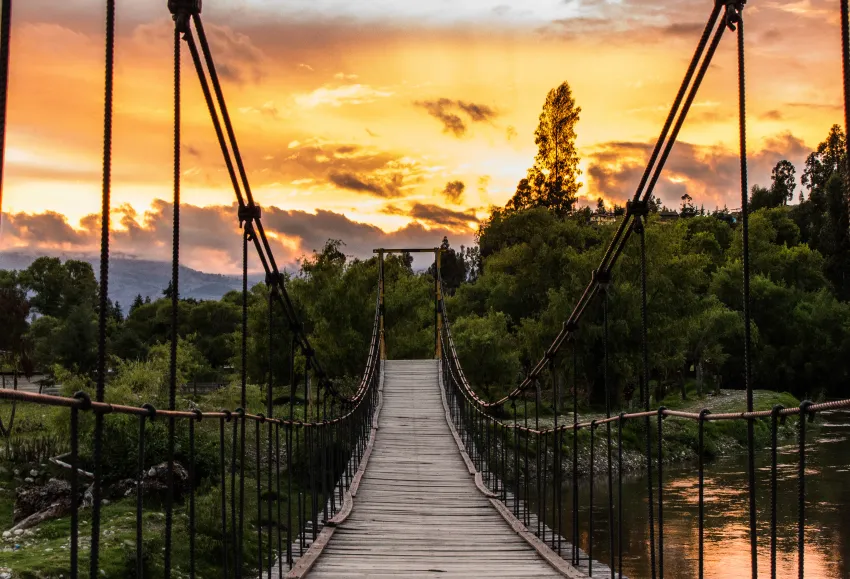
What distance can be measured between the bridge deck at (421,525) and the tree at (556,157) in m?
23.9

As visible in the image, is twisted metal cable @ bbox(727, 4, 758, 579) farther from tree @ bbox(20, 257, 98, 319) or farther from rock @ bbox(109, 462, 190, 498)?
tree @ bbox(20, 257, 98, 319)

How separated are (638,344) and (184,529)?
15.1 metres

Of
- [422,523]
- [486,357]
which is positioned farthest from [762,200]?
[422,523]

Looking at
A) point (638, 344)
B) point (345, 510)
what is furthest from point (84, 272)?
point (345, 510)

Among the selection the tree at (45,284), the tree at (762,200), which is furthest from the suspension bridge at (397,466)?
the tree at (762,200)

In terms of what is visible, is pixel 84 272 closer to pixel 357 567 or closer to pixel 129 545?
pixel 129 545

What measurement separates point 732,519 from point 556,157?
78.0 feet

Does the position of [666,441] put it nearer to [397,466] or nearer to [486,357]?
[486,357]

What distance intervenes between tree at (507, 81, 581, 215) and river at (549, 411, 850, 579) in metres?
16.9

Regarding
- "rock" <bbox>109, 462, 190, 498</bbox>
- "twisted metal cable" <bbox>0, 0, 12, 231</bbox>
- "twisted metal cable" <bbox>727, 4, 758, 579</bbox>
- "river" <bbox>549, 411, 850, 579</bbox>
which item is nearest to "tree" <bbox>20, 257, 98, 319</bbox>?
"rock" <bbox>109, 462, 190, 498</bbox>

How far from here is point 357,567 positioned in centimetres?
549

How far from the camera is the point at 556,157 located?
119 ft

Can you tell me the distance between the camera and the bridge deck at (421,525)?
5539 millimetres

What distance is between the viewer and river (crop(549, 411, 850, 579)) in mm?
11562
